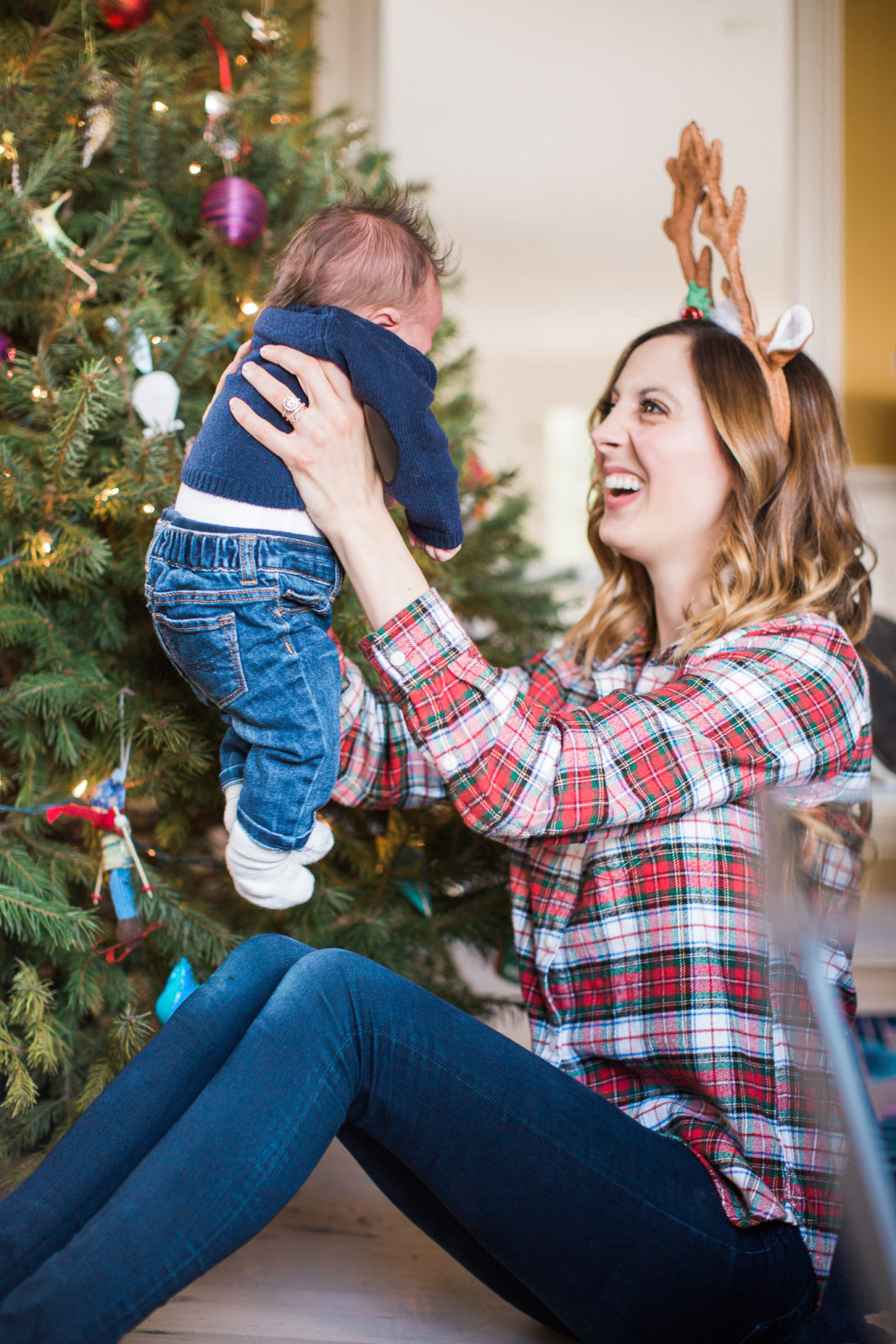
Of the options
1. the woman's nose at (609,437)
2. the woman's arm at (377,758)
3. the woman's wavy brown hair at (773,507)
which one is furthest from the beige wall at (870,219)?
the woman's arm at (377,758)

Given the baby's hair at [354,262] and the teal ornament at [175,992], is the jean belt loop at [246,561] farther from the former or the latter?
the teal ornament at [175,992]

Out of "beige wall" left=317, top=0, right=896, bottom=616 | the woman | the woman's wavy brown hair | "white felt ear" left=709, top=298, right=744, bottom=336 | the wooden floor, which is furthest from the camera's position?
"beige wall" left=317, top=0, right=896, bottom=616

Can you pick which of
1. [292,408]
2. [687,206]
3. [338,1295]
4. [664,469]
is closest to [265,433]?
[292,408]

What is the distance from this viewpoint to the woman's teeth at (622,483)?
1204 mm

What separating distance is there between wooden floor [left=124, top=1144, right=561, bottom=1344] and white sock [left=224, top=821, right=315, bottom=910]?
0.45m

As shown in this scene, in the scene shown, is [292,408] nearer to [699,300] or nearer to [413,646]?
[413,646]

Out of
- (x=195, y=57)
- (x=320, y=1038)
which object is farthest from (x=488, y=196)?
(x=320, y=1038)

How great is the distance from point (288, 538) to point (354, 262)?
0.25 m

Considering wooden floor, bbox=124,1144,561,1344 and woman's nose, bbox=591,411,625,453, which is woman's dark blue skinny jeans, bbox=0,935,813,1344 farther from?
woman's nose, bbox=591,411,625,453

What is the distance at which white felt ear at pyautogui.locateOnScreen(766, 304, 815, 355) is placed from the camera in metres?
1.16

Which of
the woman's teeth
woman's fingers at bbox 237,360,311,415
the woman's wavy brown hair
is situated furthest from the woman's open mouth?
woman's fingers at bbox 237,360,311,415

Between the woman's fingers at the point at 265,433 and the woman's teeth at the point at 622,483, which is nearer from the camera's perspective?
the woman's fingers at the point at 265,433

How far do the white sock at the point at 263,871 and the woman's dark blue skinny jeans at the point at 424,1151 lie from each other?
60mm

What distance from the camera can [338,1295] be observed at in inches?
44.0
